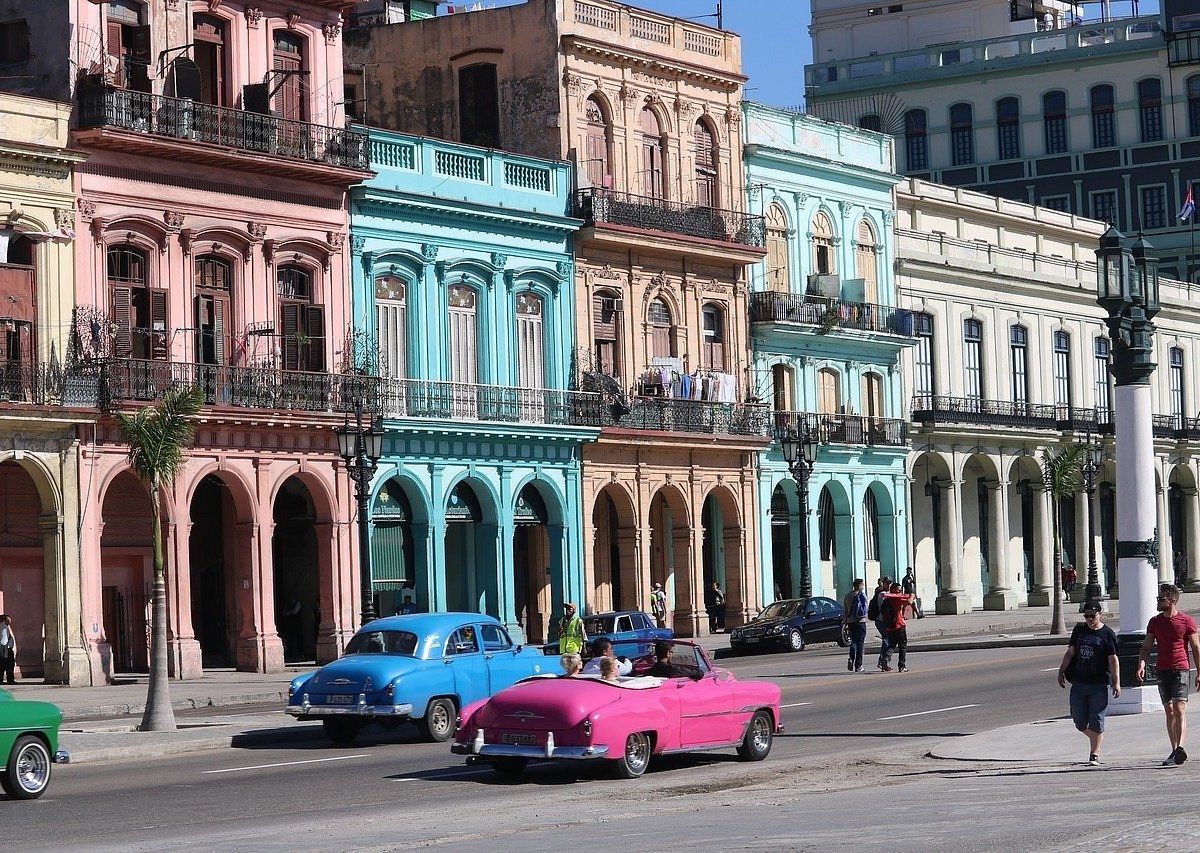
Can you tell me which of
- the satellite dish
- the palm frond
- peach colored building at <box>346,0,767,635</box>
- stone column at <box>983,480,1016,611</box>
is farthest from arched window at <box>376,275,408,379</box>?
stone column at <box>983,480,1016,611</box>

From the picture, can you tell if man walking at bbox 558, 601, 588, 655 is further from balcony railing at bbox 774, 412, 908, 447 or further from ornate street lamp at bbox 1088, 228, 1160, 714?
balcony railing at bbox 774, 412, 908, 447

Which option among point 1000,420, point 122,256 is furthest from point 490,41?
point 1000,420

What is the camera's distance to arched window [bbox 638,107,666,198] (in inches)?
2071

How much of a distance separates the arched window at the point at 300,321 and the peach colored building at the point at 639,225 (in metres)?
7.21

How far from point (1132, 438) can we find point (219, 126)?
21.5 meters

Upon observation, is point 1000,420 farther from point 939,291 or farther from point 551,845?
point 551,845

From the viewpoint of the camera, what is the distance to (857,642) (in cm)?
3575

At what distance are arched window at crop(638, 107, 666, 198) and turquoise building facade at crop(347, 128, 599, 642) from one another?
120 inches

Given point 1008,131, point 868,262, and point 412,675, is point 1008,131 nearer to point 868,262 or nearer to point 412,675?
point 868,262

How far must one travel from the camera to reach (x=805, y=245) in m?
58.4

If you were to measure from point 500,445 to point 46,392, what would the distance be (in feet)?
40.0

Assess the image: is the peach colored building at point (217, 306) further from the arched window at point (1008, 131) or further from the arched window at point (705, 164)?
the arched window at point (1008, 131)

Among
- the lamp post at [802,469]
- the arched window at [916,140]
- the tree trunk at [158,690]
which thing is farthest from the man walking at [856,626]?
the arched window at [916,140]

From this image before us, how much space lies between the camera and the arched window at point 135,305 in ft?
129
